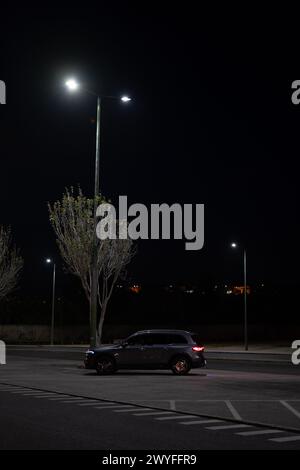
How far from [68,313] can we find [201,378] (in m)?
51.3

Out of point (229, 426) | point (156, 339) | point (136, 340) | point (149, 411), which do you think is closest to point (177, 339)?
point (156, 339)

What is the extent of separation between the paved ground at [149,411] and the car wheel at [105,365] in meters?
0.68

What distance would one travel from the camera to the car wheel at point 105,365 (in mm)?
24094

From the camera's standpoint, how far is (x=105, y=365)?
24156 millimetres

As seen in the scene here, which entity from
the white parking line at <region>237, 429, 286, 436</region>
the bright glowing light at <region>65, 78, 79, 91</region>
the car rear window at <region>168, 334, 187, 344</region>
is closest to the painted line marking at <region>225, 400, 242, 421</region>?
the white parking line at <region>237, 429, 286, 436</region>

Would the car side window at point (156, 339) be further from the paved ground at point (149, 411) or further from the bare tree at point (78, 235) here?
the bare tree at point (78, 235)

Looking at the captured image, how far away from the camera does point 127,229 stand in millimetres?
40312

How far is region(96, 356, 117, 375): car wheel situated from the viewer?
2409 centimetres

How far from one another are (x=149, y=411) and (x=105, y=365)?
10454mm

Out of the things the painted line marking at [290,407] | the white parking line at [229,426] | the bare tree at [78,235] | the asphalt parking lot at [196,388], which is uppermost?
the bare tree at [78,235]

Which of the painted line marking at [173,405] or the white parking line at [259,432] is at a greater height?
the white parking line at [259,432]

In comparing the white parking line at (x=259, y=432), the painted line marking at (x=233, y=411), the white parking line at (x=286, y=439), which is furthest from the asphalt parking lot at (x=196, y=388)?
the white parking line at (x=286, y=439)

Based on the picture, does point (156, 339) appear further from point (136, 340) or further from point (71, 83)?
point (71, 83)

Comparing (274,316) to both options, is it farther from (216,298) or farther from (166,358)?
(166,358)
